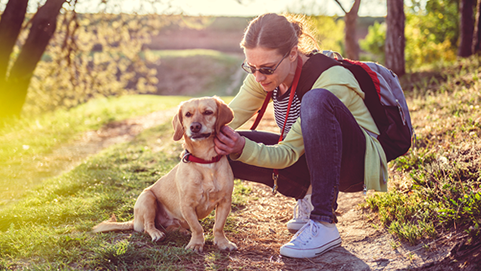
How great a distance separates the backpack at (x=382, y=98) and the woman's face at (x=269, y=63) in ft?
0.69

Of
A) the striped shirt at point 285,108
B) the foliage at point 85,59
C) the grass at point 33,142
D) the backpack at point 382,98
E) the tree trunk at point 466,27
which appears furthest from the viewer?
the foliage at point 85,59

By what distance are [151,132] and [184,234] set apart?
552 cm

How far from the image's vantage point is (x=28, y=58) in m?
7.89

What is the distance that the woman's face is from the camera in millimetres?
2742

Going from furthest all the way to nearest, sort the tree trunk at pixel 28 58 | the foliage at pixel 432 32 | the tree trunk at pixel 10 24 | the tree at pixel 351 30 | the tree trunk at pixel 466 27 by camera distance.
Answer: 1. the foliage at pixel 432 32
2. the tree at pixel 351 30
3. the tree trunk at pixel 466 27
4. the tree trunk at pixel 28 58
5. the tree trunk at pixel 10 24

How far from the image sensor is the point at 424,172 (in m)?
3.28

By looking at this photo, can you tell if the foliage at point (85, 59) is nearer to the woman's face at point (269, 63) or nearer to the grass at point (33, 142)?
the grass at point (33, 142)

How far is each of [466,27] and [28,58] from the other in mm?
11430

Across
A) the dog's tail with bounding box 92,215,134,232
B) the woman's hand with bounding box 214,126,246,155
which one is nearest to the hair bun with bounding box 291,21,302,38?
the woman's hand with bounding box 214,126,246,155

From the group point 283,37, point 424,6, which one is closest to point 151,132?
point 283,37

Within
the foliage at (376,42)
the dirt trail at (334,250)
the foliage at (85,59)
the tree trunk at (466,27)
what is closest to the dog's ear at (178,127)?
the dirt trail at (334,250)

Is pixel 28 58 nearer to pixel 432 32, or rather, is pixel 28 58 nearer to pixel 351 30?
pixel 351 30

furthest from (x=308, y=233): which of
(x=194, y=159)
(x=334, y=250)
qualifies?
(x=194, y=159)

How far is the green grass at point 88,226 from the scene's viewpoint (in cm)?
244
